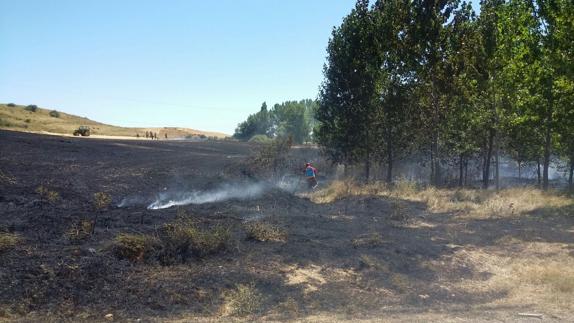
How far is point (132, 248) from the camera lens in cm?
775

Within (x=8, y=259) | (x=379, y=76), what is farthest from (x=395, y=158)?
(x=8, y=259)

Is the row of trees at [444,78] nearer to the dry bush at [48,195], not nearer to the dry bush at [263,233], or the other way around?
the dry bush at [263,233]

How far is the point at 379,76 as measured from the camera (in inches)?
957

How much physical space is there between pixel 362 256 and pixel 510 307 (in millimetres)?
2704

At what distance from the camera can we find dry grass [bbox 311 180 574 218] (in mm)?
16219

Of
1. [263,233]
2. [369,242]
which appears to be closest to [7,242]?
[263,233]

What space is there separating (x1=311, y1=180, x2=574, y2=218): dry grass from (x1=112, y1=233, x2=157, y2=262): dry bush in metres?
10.8

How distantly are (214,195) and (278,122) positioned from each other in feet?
350

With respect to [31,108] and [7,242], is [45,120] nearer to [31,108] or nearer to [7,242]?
[31,108]

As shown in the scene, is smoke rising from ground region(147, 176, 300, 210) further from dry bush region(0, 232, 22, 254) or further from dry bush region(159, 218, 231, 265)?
dry bush region(0, 232, 22, 254)

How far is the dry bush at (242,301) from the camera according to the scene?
21.2 ft

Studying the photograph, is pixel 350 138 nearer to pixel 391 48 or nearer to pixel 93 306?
pixel 391 48

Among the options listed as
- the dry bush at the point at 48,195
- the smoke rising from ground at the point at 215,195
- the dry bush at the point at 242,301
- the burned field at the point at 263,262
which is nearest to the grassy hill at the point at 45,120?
the smoke rising from ground at the point at 215,195

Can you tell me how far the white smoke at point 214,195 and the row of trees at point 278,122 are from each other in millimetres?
89796
